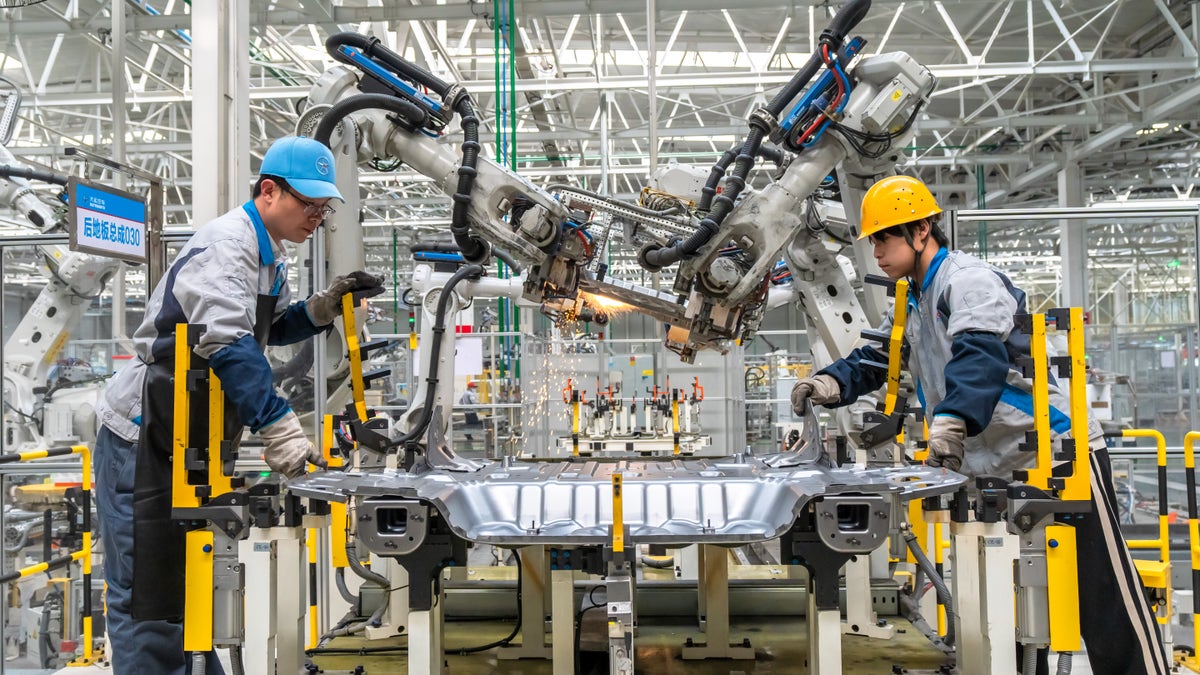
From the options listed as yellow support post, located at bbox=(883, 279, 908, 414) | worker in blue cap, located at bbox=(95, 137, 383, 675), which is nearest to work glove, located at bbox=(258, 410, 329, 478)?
worker in blue cap, located at bbox=(95, 137, 383, 675)

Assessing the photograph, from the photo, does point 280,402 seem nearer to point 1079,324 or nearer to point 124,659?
point 124,659

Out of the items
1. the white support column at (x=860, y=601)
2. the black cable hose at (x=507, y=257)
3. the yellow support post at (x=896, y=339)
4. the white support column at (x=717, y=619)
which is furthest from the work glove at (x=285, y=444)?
the white support column at (x=860, y=601)

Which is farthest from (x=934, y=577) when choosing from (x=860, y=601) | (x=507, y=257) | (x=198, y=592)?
(x=198, y=592)

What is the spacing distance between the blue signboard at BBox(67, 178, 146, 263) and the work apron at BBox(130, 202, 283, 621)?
4.84 ft

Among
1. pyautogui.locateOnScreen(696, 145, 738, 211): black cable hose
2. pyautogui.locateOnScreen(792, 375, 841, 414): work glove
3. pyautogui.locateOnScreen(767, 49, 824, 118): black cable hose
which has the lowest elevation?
pyautogui.locateOnScreen(792, 375, 841, 414): work glove

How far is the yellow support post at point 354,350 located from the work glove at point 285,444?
1.85 feet

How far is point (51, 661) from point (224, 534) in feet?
15.8

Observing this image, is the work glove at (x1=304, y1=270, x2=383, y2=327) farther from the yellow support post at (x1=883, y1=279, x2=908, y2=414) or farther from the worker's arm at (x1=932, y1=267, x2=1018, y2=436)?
the worker's arm at (x1=932, y1=267, x2=1018, y2=436)

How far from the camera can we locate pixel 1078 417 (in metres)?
2.57

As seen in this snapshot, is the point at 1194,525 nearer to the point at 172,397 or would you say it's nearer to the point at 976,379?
the point at 976,379

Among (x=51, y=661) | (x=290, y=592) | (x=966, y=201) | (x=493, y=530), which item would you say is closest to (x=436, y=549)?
(x=493, y=530)

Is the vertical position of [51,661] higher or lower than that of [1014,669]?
lower

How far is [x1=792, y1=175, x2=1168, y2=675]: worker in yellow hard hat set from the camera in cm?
262

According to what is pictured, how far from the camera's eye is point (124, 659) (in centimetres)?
274
